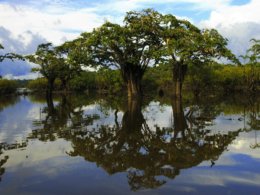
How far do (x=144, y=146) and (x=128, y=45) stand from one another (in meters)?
39.4

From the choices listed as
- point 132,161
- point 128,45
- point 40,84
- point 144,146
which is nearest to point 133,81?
point 128,45

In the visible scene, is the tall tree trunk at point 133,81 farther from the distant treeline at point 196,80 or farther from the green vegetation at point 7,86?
the green vegetation at point 7,86

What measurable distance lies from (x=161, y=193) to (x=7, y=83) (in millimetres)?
111192

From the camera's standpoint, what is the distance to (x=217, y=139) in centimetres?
1753

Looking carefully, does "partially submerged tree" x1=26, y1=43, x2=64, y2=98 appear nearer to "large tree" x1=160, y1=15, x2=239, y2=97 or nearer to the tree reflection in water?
"large tree" x1=160, y1=15, x2=239, y2=97

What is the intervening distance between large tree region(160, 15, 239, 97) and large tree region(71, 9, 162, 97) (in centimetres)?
181

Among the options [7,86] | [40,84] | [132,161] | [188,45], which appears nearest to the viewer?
[132,161]

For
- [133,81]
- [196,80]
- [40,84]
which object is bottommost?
[133,81]

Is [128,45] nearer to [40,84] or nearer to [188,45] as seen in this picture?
[188,45]

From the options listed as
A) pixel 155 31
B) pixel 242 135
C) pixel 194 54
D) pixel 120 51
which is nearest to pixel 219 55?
pixel 194 54

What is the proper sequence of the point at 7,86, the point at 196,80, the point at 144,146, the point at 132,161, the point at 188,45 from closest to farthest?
the point at 132,161
the point at 144,146
the point at 188,45
the point at 196,80
the point at 7,86

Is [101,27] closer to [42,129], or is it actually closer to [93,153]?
[42,129]

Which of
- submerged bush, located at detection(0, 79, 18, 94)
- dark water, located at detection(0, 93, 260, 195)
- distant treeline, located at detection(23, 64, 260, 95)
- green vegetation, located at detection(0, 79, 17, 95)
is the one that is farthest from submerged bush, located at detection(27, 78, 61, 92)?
dark water, located at detection(0, 93, 260, 195)

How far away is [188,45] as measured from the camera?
50312mm
